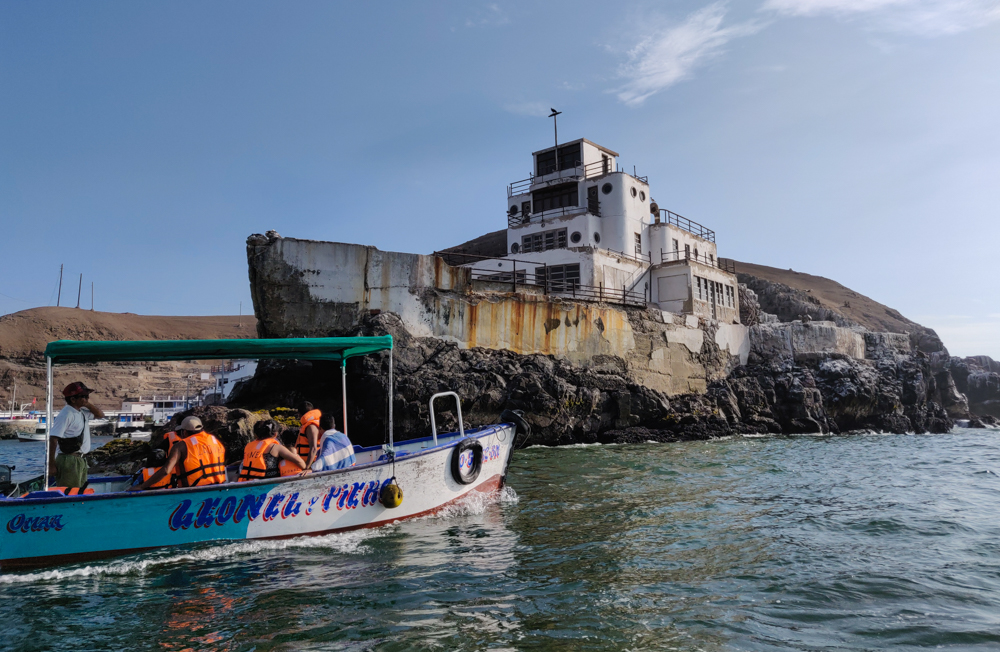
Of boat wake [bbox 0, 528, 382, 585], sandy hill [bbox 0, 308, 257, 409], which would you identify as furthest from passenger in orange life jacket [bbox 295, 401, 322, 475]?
sandy hill [bbox 0, 308, 257, 409]

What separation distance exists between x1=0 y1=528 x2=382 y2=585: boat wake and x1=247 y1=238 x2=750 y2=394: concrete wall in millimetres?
13838

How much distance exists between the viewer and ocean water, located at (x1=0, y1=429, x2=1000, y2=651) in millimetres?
5523

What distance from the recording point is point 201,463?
28.9 feet

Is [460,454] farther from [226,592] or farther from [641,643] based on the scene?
[641,643]

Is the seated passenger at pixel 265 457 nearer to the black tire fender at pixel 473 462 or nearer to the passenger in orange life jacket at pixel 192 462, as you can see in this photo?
the passenger in orange life jacket at pixel 192 462

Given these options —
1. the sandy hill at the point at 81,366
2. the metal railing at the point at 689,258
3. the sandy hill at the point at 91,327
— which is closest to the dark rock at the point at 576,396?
the metal railing at the point at 689,258

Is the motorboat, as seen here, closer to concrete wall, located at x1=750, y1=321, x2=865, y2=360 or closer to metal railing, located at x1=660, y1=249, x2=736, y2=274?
metal railing, located at x1=660, y1=249, x2=736, y2=274

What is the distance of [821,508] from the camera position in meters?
11.5

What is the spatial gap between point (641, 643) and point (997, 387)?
237 ft

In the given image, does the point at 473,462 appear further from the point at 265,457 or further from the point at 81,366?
the point at 81,366

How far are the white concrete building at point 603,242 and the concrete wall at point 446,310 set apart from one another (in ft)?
10.9

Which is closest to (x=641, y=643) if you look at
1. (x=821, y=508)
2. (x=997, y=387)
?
(x=821, y=508)

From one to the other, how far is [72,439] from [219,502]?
229 cm

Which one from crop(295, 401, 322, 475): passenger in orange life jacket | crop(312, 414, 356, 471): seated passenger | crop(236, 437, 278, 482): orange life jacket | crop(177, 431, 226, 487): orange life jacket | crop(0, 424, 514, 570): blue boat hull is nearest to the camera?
crop(0, 424, 514, 570): blue boat hull
